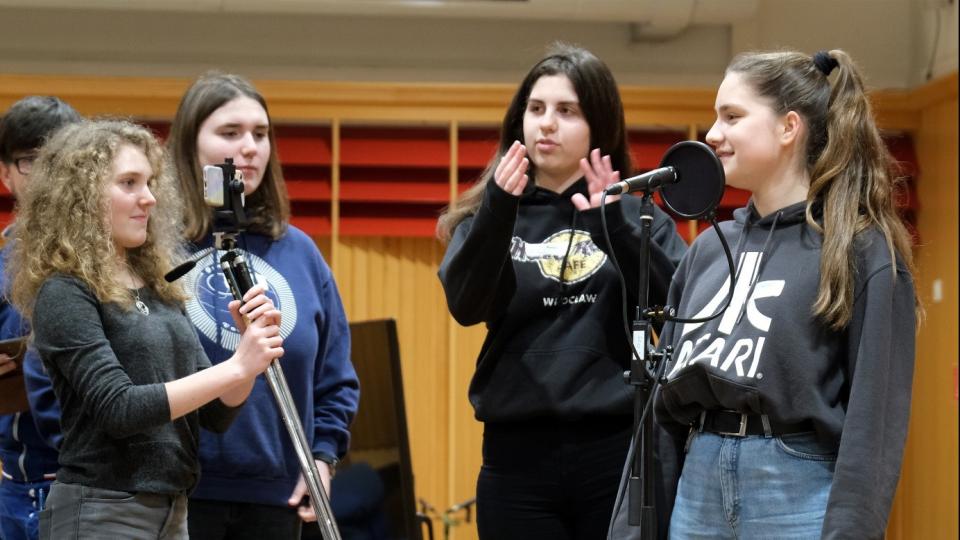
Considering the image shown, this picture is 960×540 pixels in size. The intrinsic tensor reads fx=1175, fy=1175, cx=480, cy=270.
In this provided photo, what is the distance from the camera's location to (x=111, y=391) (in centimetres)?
208

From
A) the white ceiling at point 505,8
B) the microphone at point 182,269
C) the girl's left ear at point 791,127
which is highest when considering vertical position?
the white ceiling at point 505,8

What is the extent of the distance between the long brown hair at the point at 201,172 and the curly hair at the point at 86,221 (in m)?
0.22

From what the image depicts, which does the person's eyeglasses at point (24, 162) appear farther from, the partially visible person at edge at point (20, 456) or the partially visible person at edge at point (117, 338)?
the partially visible person at edge at point (117, 338)

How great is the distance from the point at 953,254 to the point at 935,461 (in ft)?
3.02

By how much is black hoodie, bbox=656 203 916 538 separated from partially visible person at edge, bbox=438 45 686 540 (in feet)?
1.07

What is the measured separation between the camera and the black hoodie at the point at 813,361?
187 cm

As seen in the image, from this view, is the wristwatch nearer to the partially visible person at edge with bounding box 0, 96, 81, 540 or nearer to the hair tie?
the partially visible person at edge with bounding box 0, 96, 81, 540

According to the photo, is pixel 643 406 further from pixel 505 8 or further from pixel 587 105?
pixel 505 8

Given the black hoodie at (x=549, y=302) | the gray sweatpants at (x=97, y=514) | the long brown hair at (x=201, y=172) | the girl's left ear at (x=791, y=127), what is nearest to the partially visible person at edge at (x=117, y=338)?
the gray sweatpants at (x=97, y=514)

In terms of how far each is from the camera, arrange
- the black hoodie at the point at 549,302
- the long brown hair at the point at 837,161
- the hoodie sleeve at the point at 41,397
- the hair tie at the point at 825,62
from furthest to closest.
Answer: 1. the black hoodie at the point at 549,302
2. the hoodie sleeve at the point at 41,397
3. the hair tie at the point at 825,62
4. the long brown hair at the point at 837,161

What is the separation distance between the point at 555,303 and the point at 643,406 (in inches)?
22.8

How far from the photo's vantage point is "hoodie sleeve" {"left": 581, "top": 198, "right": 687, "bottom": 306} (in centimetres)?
248

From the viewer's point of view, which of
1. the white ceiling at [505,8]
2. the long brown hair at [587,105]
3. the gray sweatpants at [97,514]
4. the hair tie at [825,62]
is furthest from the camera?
the white ceiling at [505,8]

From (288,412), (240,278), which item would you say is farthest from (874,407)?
(240,278)
